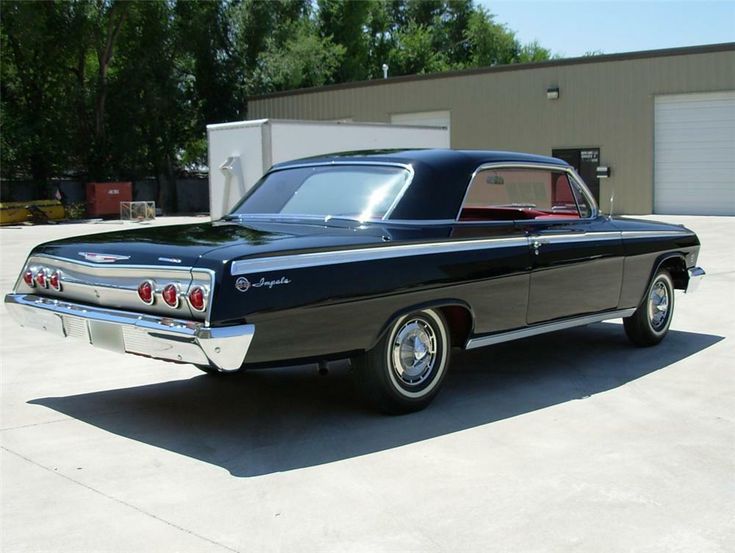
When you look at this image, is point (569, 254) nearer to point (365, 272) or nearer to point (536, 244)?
point (536, 244)

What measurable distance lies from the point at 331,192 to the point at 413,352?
4.06 feet

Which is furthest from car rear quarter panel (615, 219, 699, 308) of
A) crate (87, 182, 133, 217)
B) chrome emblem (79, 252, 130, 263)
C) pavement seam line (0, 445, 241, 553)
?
crate (87, 182, 133, 217)

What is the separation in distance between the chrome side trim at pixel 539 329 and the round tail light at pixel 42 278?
2.59 meters

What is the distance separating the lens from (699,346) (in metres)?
7.14

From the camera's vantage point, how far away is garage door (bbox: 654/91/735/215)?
1021 inches

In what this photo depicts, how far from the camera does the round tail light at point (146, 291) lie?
4.48 metres

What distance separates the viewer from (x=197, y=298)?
426 centimetres

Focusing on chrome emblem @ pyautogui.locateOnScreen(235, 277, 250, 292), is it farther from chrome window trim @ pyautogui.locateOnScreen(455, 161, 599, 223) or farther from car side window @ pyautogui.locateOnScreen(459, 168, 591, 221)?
car side window @ pyautogui.locateOnScreen(459, 168, 591, 221)

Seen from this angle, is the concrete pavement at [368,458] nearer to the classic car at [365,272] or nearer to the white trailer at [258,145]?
the classic car at [365,272]

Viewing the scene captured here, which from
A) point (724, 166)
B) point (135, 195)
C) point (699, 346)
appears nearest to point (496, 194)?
point (699, 346)

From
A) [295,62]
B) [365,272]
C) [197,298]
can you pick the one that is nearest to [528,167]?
[365,272]

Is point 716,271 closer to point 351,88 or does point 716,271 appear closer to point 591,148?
point 591,148

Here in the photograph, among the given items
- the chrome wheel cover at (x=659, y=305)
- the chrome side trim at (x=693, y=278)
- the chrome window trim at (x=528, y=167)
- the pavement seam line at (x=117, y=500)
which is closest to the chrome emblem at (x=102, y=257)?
the pavement seam line at (x=117, y=500)

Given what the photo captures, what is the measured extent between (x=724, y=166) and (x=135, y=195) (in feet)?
82.6
